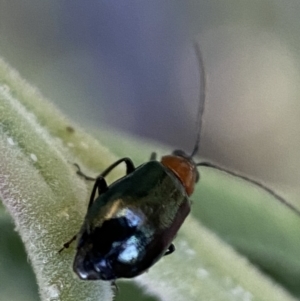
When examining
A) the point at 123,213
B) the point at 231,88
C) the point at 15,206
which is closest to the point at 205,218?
the point at 123,213

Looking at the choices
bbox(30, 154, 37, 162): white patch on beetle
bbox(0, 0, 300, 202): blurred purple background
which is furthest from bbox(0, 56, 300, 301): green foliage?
bbox(0, 0, 300, 202): blurred purple background

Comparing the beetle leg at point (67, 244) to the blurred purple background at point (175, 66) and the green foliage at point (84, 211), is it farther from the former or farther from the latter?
the blurred purple background at point (175, 66)

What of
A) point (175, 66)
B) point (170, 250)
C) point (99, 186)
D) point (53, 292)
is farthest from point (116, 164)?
point (175, 66)

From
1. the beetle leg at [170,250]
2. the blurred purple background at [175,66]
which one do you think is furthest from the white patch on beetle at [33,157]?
the blurred purple background at [175,66]

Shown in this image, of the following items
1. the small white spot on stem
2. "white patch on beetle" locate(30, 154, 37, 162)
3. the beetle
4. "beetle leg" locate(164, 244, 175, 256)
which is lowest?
"beetle leg" locate(164, 244, 175, 256)

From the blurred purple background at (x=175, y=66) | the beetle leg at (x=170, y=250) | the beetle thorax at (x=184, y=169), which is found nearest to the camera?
the beetle leg at (x=170, y=250)

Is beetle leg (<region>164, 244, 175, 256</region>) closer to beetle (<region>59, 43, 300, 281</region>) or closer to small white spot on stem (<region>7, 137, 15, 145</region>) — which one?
beetle (<region>59, 43, 300, 281</region>)

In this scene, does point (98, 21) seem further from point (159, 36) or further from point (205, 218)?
point (205, 218)
